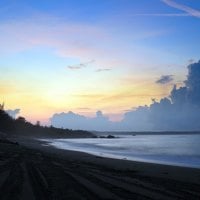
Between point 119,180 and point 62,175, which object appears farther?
point 62,175

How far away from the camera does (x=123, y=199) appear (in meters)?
12.4

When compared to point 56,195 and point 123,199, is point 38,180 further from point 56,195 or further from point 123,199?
point 123,199

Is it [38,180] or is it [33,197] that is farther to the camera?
[38,180]

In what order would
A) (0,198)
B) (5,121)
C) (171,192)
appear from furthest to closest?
1. (5,121)
2. (171,192)
3. (0,198)

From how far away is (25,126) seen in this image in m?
169

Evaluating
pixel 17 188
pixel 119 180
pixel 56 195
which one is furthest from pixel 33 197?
pixel 119 180

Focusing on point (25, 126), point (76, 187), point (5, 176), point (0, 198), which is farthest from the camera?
point (25, 126)

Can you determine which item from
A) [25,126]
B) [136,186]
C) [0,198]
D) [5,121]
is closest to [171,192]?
[136,186]

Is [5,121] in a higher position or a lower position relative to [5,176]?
higher

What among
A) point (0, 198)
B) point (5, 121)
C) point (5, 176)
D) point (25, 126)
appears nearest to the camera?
point (0, 198)

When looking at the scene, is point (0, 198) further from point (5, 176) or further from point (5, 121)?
point (5, 121)

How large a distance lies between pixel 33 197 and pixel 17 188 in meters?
2.08

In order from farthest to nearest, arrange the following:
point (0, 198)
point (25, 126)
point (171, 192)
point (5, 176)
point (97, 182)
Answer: point (25, 126)
point (5, 176)
point (97, 182)
point (171, 192)
point (0, 198)

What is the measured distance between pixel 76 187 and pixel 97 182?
5.82 ft
